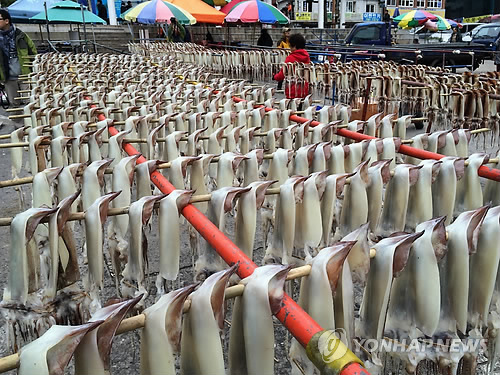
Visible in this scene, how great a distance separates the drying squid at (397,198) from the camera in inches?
86.7

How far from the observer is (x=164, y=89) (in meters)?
5.29

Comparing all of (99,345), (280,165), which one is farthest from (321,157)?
(99,345)

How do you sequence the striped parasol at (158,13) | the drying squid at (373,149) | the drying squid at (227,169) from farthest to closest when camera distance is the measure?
the striped parasol at (158,13) < the drying squid at (373,149) < the drying squid at (227,169)

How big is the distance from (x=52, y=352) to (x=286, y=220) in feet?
3.93

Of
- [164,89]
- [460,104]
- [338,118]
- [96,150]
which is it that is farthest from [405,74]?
[96,150]

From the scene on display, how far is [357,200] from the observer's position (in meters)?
2.23

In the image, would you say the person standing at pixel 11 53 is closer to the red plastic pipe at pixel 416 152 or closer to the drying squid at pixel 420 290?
the red plastic pipe at pixel 416 152

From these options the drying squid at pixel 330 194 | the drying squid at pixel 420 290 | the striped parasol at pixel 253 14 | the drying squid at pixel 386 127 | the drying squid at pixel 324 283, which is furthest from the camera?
the striped parasol at pixel 253 14

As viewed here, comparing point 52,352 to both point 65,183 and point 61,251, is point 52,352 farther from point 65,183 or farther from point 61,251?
point 65,183

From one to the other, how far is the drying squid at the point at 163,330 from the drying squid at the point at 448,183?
1.67 m

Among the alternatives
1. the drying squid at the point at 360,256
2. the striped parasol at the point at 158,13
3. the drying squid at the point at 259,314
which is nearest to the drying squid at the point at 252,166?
the drying squid at the point at 360,256

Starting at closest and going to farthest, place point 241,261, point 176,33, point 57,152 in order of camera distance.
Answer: point 241,261, point 57,152, point 176,33

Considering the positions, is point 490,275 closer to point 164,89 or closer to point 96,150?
point 96,150

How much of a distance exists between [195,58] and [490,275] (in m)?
11.4
